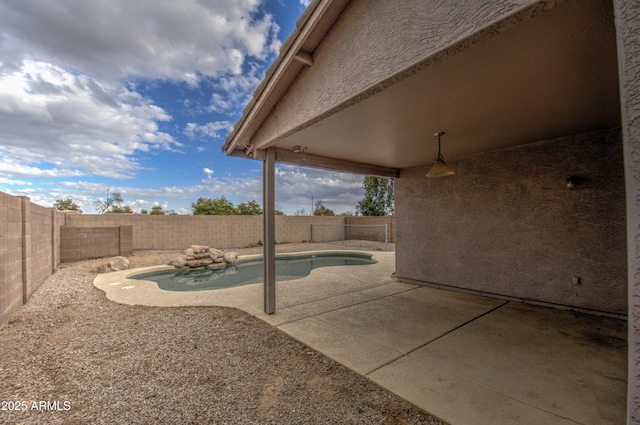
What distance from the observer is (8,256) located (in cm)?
424

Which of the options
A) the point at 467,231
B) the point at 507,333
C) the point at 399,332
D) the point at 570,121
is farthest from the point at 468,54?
the point at 467,231

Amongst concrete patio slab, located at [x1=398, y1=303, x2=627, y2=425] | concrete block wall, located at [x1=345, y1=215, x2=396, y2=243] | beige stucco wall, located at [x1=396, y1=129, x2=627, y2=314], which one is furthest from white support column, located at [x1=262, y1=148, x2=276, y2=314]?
concrete block wall, located at [x1=345, y1=215, x2=396, y2=243]

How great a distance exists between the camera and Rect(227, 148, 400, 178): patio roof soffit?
15.5 feet

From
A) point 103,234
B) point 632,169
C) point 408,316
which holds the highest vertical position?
point 632,169

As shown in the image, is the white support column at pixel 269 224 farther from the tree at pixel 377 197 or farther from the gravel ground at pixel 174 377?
the tree at pixel 377 197

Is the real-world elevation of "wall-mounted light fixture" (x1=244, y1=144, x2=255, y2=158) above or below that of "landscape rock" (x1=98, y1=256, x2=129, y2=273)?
above

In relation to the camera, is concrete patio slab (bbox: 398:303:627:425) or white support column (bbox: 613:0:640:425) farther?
concrete patio slab (bbox: 398:303:627:425)

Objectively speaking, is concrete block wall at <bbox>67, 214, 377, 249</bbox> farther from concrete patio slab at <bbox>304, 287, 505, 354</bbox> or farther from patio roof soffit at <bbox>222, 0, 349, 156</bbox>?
concrete patio slab at <bbox>304, 287, 505, 354</bbox>

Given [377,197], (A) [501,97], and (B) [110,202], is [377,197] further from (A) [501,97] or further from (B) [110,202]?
(B) [110,202]

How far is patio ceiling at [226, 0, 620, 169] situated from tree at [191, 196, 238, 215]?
24122mm

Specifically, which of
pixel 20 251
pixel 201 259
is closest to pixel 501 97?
pixel 20 251

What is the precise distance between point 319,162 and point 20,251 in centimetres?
572

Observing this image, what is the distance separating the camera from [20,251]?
191 inches

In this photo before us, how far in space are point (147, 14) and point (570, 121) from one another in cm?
936
